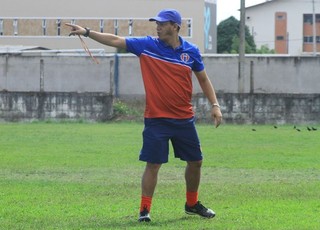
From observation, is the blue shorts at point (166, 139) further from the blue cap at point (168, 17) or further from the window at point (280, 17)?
the window at point (280, 17)

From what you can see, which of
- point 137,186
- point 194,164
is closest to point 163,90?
point 194,164

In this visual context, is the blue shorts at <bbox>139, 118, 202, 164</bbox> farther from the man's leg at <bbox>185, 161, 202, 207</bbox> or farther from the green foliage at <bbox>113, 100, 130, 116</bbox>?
the green foliage at <bbox>113, 100, 130, 116</bbox>

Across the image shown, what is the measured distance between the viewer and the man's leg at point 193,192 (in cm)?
991

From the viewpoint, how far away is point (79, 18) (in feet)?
308

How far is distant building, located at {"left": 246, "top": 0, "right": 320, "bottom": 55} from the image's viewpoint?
118188 millimetres

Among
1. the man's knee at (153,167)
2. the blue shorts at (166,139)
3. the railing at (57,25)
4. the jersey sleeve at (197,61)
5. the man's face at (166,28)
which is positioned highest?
the railing at (57,25)

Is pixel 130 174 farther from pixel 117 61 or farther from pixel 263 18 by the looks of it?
pixel 263 18

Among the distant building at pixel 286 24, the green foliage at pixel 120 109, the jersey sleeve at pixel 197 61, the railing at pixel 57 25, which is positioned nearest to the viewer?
the jersey sleeve at pixel 197 61

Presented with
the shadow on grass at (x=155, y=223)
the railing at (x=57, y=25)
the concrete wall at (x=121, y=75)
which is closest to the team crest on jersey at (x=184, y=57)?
the shadow on grass at (x=155, y=223)

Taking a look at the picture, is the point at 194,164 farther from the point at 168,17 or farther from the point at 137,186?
the point at 137,186

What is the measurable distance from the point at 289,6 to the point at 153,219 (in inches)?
4378

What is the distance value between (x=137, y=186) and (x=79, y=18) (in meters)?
81.7

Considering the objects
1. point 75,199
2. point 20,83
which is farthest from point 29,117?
point 75,199

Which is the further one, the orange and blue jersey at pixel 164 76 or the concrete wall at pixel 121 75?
the concrete wall at pixel 121 75
